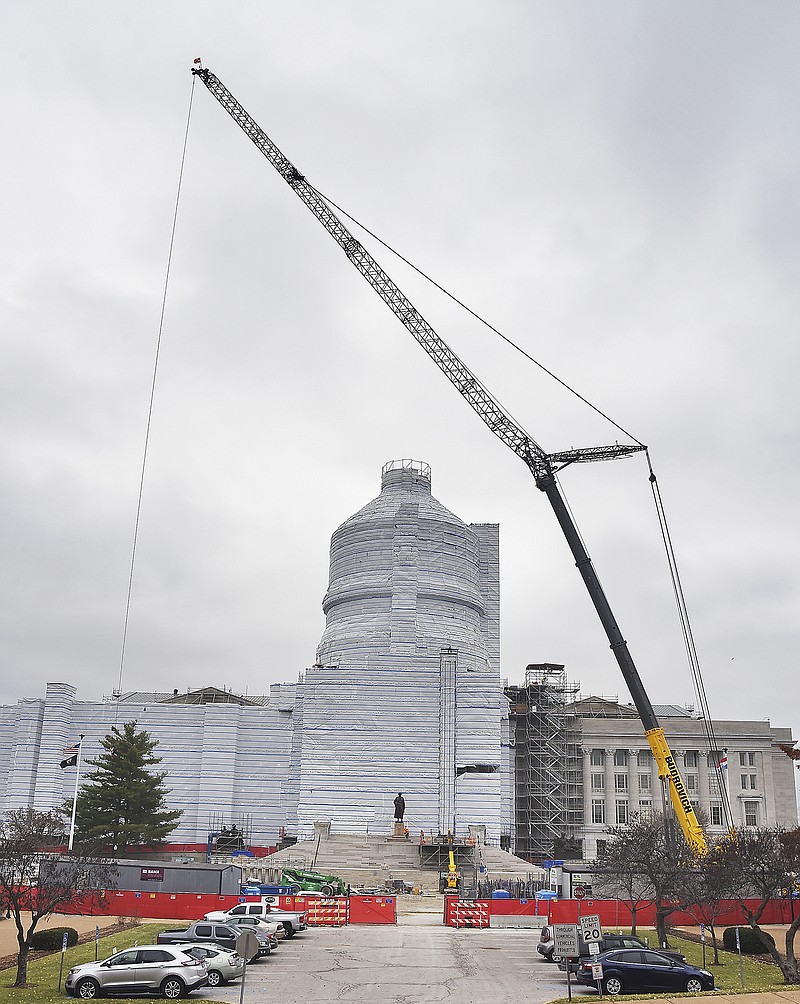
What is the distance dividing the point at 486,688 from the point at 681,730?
23.9m

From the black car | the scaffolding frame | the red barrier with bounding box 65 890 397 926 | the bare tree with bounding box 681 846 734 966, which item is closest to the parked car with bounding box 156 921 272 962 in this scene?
the red barrier with bounding box 65 890 397 926

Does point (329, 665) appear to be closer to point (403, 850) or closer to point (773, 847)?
point (403, 850)

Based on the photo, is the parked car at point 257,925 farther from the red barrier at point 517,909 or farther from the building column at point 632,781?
the building column at point 632,781

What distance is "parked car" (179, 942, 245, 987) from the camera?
26797 mm

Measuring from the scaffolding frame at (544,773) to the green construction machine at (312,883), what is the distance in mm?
40692

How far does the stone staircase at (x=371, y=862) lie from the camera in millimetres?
64438

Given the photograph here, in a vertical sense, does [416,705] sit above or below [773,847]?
above

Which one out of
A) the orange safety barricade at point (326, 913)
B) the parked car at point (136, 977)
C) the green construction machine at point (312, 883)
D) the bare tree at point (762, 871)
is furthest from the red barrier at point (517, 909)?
the parked car at point (136, 977)

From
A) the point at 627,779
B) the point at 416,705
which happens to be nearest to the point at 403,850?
the point at 416,705

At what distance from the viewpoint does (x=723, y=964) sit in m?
33.7

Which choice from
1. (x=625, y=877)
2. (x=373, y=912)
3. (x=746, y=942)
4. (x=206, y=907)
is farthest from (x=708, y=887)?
(x=206, y=907)

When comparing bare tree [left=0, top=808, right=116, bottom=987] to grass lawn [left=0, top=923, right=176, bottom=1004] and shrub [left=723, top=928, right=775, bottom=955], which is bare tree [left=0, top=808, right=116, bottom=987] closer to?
grass lawn [left=0, top=923, right=176, bottom=1004]

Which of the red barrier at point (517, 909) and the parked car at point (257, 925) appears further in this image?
the red barrier at point (517, 909)

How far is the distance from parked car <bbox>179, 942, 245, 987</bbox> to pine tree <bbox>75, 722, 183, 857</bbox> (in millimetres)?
45963
